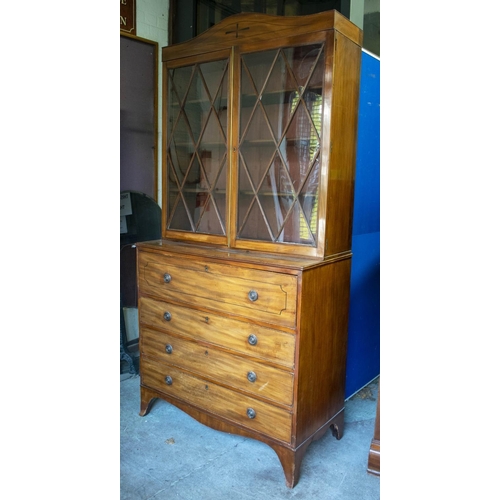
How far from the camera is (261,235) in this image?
216 centimetres

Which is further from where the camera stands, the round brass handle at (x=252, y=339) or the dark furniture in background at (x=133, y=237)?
the dark furniture in background at (x=133, y=237)

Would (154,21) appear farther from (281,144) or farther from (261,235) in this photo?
(261,235)

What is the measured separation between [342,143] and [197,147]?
76 cm

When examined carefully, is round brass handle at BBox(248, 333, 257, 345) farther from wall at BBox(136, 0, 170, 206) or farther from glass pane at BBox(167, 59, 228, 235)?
wall at BBox(136, 0, 170, 206)

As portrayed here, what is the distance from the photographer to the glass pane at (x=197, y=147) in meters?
2.27

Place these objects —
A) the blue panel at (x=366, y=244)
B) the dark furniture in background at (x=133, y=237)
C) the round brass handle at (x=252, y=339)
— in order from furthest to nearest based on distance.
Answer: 1. the dark furniture in background at (x=133, y=237)
2. the blue panel at (x=366, y=244)
3. the round brass handle at (x=252, y=339)

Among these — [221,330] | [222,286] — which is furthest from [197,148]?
[221,330]

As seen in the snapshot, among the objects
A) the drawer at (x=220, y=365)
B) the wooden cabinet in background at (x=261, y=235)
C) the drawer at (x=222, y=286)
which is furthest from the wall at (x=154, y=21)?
the drawer at (x=220, y=365)

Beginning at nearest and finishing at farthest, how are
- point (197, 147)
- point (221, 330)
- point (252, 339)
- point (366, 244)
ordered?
point (252, 339) < point (221, 330) < point (197, 147) < point (366, 244)

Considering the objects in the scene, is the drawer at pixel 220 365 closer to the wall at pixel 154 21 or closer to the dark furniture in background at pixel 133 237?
the dark furniture in background at pixel 133 237

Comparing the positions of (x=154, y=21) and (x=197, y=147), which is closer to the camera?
(x=197, y=147)

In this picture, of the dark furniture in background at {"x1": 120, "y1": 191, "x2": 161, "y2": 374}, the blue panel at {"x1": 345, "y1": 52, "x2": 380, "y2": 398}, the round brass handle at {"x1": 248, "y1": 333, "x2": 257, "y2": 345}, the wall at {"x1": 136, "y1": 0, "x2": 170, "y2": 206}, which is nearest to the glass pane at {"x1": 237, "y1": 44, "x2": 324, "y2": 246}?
the blue panel at {"x1": 345, "y1": 52, "x2": 380, "y2": 398}
